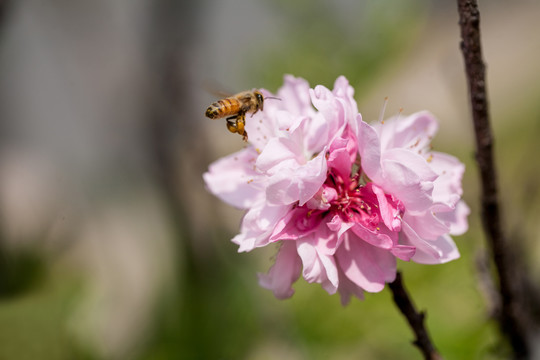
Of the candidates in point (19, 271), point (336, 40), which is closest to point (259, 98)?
point (19, 271)

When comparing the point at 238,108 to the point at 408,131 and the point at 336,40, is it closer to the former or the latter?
the point at 408,131

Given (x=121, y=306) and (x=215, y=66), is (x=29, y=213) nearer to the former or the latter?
(x=121, y=306)

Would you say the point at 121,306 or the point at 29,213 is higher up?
the point at 29,213

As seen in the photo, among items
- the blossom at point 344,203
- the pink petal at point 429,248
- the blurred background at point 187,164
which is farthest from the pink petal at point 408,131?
the blurred background at point 187,164

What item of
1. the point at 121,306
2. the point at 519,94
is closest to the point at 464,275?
the point at 519,94

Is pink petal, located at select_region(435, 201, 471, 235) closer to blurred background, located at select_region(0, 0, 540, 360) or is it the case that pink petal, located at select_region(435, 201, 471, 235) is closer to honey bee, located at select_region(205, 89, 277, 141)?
honey bee, located at select_region(205, 89, 277, 141)

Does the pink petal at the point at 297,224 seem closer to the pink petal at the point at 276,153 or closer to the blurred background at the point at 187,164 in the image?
the pink petal at the point at 276,153
